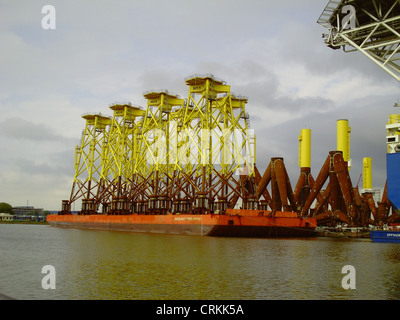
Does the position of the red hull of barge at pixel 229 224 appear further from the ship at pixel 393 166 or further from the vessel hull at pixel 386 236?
the ship at pixel 393 166

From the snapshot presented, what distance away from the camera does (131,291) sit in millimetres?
14688

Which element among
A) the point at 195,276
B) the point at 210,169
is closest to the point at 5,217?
the point at 210,169

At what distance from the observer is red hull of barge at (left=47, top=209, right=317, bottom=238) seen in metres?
46.4

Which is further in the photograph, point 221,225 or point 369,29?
point 221,225

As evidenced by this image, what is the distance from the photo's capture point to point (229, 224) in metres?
46.3

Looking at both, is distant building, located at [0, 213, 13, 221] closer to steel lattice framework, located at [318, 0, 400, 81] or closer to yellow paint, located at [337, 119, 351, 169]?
yellow paint, located at [337, 119, 351, 169]

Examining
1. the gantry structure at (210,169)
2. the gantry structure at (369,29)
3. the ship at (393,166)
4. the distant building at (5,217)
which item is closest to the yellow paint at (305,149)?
the gantry structure at (210,169)

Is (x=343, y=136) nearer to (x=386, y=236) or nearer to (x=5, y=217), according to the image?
(x=386, y=236)

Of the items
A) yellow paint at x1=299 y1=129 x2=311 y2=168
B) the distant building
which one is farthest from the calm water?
the distant building

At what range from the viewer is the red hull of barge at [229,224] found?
152 ft
